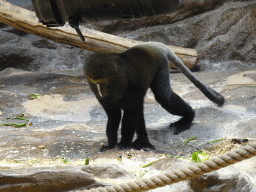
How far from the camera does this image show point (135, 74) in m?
3.27

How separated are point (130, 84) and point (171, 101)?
3.80 feet

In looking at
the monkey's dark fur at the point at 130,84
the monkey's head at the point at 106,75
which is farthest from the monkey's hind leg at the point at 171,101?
the monkey's head at the point at 106,75

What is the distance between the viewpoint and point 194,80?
4.49 meters

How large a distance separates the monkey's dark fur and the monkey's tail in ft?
0.30

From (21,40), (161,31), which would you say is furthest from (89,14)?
(21,40)

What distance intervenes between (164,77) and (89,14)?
2.40 m

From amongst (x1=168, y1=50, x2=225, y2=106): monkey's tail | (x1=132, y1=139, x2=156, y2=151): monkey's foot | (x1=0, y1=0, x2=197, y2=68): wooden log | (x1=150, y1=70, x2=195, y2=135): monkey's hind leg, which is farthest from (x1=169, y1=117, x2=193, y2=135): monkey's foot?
(x1=0, y1=0, x2=197, y2=68): wooden log

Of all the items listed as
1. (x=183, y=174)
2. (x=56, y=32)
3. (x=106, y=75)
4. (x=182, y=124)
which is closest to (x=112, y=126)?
(x=106, y=75)

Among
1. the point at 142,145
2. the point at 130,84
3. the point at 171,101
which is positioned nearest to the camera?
the point at 130,84

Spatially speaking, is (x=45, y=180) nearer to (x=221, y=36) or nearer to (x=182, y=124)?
(x=182, y=124)

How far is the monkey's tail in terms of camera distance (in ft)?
14.3

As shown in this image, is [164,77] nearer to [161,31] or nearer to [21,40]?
[161,31]

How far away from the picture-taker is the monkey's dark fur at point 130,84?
9.79ft

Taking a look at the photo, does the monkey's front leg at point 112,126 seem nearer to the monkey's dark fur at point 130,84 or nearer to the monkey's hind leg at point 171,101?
Result: the monkey's dark fur at point 130,84
